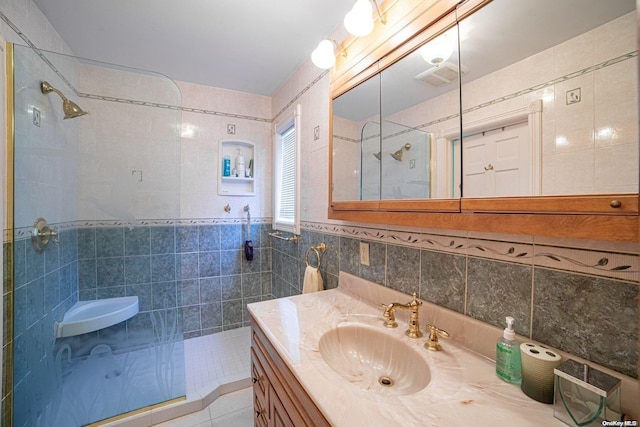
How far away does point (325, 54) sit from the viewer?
1345 millimetres

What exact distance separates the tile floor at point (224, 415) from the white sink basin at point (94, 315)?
2.33ft

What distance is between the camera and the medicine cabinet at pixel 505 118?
49cm

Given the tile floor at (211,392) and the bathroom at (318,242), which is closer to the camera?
the bathroom at (318,242)

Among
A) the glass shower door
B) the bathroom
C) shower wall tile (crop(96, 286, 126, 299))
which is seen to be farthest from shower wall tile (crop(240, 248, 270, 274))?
shower wall tile (crop(96, 286, 126, 299))

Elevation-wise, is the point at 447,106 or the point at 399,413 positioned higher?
the point at 447,106

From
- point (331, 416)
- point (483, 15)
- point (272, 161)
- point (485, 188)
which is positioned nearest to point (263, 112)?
point (272, 161)

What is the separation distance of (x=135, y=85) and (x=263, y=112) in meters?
1.11

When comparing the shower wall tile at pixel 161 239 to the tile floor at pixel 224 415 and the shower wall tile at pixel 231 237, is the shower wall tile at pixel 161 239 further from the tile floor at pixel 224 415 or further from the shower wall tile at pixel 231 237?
the tile floor at pixel 224 415

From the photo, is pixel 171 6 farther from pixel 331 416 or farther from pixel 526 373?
pixel 526 373

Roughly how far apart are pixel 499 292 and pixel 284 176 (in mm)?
1988

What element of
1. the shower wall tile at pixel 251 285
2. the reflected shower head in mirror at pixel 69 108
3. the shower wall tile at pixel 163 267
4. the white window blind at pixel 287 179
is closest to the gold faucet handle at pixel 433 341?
the white window blind at pixel 287 179

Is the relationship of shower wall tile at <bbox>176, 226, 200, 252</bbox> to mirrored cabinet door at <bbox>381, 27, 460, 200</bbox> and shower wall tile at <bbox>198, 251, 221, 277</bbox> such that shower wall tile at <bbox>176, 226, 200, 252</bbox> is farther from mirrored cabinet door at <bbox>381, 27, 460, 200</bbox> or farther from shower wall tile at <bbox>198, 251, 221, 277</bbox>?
mirrored cabinet door at <bbox>381, 27, 460, 200</bbox>

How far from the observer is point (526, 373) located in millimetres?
594

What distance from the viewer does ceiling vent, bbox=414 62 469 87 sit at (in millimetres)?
806
